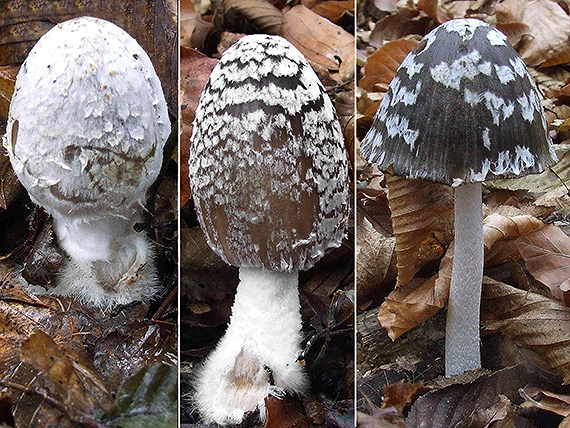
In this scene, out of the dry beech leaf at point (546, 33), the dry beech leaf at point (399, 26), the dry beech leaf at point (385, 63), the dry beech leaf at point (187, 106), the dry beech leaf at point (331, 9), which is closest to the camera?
the dry beech leaf at point (187, 106)

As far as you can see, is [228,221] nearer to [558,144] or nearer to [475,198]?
[475,198]

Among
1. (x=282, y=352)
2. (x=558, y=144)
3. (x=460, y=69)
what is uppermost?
(x=460, y=69)

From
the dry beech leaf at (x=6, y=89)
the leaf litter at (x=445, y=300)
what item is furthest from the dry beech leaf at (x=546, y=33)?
the dry beech leaf at (x=6, y=89)

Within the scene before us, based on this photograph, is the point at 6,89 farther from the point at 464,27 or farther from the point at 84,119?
the point at 464,27

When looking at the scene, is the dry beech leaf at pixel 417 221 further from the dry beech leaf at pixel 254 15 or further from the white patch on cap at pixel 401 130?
the dry beech leaf at pixel 254 15

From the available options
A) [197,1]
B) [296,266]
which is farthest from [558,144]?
[197,1]

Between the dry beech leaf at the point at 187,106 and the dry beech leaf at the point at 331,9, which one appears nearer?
the dry beech leaf at the point at 187,106

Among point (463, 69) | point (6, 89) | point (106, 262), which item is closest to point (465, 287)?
point (463, 69)
